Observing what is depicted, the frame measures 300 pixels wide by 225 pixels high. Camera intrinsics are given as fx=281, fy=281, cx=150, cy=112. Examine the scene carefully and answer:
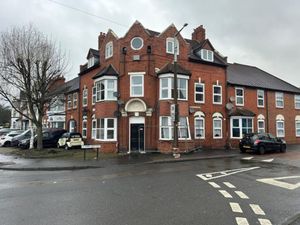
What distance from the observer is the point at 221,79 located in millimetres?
27141

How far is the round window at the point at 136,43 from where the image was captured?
23.4 m

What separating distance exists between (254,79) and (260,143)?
40.6ft

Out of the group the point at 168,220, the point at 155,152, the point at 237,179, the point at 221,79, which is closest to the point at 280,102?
the point at 221,79

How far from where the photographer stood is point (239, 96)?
2864 cm

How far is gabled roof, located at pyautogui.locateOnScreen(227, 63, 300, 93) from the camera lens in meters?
29.6

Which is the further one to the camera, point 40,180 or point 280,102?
point 280,102

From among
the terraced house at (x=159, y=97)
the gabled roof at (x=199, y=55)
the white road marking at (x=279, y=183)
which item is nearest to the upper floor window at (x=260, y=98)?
the terraced house at (x=159, y=97)

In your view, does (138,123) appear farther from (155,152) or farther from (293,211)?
(293,211)

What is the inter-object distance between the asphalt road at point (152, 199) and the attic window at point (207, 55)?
1644cm

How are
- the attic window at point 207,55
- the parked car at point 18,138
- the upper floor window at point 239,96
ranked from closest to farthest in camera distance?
1. the attic window at point 207,55
2. the upper floor window at point 239,96
3. the parked car at point 18,138

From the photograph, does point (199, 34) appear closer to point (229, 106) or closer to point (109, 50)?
point (229, 106)

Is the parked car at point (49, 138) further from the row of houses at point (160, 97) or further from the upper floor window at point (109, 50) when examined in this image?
the upper floor window at point (109, 50)

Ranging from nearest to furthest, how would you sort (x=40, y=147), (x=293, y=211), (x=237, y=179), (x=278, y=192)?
1. (x=293, y=211)
2. (x=278, y=192)
3. (x=237, y=179)
4. (x=40, y=147)

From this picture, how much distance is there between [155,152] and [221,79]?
34.0ft
